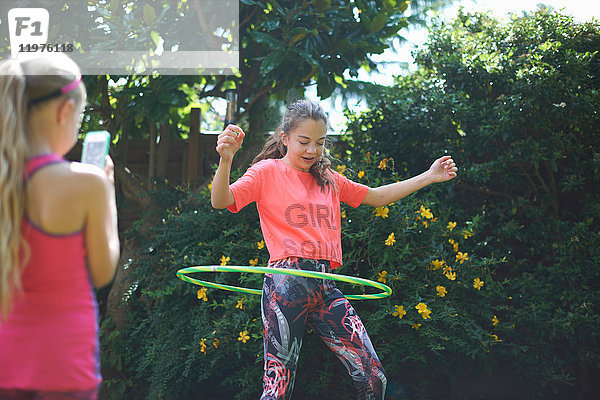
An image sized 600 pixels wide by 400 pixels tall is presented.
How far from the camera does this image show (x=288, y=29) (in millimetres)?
4641

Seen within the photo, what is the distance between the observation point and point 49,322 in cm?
144

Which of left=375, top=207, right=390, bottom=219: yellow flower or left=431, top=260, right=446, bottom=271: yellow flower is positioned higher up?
left=375, top=207, right=390, bottom=219: yellow flower

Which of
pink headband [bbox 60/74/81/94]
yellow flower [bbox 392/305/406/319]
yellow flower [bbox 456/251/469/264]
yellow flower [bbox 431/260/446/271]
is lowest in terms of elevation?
yellow flower [bbox 392/305/406/319]

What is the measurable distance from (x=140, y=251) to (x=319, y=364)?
1738mm

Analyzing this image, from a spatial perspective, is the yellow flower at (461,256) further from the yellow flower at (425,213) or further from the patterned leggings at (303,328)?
the patterned leggings at (303,328)

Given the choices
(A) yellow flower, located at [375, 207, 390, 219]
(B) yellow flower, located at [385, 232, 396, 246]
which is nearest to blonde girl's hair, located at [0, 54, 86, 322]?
(B) yellow flower, located at [385, 232, 396, 246]

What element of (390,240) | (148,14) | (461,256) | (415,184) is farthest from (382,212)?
(148,14)

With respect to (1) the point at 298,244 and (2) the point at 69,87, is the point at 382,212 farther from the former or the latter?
(2) the point at 69,87

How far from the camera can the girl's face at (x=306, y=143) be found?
283 cm

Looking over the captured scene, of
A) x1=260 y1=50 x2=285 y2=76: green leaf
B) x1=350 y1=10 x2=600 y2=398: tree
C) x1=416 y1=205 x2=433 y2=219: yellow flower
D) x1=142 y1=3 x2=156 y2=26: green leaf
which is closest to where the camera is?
x1=416 y1=205 x2=433 y2=219: yellow flower

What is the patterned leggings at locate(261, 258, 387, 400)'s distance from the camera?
101 inches

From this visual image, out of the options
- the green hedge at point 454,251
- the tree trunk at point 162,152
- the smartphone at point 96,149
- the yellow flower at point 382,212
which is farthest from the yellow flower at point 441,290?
the tree trunk at point 162,152

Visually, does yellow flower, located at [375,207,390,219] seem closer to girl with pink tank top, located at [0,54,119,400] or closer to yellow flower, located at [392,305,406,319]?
yellow flower, located at [392,305,406,319]

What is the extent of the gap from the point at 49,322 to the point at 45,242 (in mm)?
201
